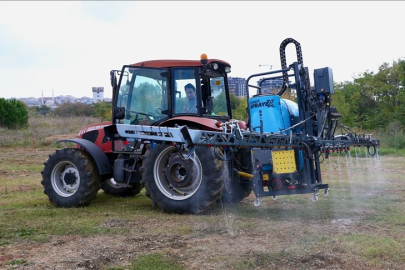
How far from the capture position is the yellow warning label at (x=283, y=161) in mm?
6457

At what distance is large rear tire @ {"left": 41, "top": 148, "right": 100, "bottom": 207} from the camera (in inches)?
297

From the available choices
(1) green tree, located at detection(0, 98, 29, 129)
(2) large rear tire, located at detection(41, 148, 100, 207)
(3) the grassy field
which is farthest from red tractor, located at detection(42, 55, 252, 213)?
(1) green tree, located at detection(0, 98, 29, 129)

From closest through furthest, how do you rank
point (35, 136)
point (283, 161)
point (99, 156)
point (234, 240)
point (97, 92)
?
1. point (234, 240)
2. point (283, 161)
3. point (99, 156)
4. point (35, 136)
5. point (97, 92)

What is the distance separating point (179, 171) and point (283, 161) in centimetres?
160

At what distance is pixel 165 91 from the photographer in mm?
7430

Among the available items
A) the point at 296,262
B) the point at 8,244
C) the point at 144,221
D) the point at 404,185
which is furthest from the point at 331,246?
the point at 404,185

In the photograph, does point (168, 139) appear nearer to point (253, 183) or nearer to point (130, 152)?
point (253, 183)

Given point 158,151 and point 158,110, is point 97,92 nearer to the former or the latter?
point 158,110

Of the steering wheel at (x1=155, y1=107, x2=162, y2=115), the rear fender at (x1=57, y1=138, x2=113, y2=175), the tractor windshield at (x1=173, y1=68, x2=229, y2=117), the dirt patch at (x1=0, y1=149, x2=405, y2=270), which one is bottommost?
the dirt patch at (x1=0, y1=149, x2=405, y2=270)

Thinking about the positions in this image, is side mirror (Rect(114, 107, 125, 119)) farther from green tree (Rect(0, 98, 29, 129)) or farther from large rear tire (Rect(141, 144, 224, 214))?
green tree (Rect(0, 98, 29, 129))

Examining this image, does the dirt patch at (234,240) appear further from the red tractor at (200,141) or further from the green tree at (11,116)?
the green tree at (11,116)

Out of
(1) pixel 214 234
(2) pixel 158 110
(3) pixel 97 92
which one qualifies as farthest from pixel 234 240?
(3) pixel 97 92

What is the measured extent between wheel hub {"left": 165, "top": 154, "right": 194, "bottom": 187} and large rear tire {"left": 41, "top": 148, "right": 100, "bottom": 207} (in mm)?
1455

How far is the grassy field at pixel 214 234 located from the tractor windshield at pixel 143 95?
153 cm
